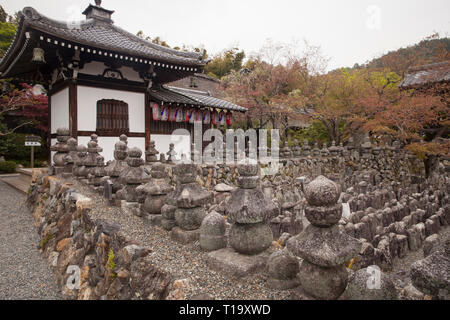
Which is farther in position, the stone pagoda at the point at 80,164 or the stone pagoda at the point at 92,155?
the stone pagoda at the point at 80,164

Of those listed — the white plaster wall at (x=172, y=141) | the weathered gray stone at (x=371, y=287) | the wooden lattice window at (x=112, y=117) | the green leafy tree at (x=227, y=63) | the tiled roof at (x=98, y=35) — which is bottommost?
the weathered gray stone at (x=371, y=287)

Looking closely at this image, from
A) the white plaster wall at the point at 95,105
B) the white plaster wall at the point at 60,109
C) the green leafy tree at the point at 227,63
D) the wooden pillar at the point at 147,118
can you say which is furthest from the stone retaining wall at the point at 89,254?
the green leafy tree at the point at 227,63

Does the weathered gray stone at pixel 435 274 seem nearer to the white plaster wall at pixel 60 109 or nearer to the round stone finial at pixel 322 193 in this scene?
the round stone finial at pixel 322 193

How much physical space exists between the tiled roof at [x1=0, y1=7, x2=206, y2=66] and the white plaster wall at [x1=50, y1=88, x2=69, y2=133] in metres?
1.99

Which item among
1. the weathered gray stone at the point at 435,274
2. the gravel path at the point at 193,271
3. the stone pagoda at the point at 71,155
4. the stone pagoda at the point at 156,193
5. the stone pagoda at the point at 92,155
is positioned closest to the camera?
the weathered gray stone at the point at 435,274

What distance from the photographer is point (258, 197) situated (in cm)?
256

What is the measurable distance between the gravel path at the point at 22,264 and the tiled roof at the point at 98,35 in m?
4.97

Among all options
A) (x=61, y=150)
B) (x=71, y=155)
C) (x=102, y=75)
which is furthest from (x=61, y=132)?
(x=102, y=75)

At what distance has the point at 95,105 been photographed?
9.04m

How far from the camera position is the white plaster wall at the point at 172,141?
11.2 m

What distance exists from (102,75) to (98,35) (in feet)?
4.26

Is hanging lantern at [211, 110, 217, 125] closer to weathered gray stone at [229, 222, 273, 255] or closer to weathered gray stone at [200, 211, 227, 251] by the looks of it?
weathered gray stone at [200, 211, 227, 251]
